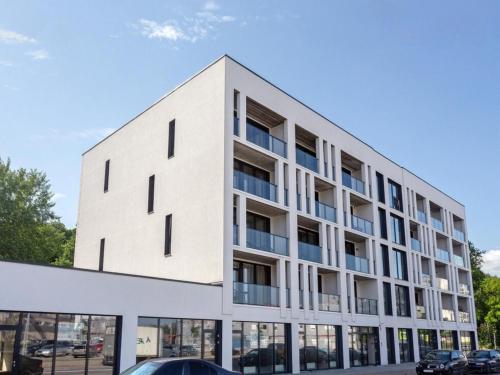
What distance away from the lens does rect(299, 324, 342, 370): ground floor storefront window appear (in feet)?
88.6

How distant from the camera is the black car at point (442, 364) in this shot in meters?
24.8

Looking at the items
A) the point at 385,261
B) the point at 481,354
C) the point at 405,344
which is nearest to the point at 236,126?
the point at 385,261

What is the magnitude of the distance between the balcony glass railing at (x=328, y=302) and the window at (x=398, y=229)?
10.8m

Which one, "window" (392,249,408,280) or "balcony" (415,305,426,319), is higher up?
"window" (392,249,408,280)

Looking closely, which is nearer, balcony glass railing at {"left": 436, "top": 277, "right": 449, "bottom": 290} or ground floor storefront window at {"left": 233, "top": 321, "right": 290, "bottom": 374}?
ground floor storefront window at {"left": 233, "top": 321, "right": 290, "bottom": 374}

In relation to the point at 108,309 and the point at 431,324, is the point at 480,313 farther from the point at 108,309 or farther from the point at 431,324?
the point at 108,309

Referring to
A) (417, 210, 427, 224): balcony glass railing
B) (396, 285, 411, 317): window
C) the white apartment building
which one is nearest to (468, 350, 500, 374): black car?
the white apartment building

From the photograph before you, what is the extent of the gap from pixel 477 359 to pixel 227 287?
1696cm

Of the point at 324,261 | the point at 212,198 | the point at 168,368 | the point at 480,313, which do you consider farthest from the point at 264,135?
the point at 480,313

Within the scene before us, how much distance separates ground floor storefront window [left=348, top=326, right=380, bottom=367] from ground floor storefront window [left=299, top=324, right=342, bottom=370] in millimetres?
1586

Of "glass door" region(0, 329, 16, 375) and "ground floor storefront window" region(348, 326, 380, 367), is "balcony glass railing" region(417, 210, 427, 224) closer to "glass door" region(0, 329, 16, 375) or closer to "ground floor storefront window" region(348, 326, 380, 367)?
"ground floor storefront window" region(348, 326, 380, 367)

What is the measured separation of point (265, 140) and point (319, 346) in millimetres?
11701

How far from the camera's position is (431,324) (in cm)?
4084

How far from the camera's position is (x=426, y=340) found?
40094 mm
